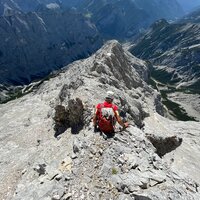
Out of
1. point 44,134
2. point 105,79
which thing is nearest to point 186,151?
point 105,79

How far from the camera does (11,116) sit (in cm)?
6247

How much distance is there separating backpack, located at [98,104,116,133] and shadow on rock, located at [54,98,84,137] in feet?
18.8

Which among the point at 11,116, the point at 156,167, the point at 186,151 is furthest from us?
the point at 11,116

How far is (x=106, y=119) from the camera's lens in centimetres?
2930

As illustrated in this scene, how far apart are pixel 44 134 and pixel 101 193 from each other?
67.6 ft

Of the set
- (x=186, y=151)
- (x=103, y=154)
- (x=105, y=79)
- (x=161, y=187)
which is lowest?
(x=186, y=151)

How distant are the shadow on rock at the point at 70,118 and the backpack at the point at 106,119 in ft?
18.8

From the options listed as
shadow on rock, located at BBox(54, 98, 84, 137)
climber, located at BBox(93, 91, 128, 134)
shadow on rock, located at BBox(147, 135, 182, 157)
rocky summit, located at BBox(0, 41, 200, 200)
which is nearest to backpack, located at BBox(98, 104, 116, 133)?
climber, located at BBox(93, 91, 128, 134)

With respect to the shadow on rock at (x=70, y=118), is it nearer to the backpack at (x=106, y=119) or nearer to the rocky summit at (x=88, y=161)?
the rocky summit at (x=88, y=161)

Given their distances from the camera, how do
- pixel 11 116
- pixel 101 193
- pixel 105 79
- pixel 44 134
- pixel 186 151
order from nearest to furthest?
pixel 101 193
pixel 44 134
pixel 186 151
pixel 105 79
pixel 11 116

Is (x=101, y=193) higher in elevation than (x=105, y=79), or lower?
lower

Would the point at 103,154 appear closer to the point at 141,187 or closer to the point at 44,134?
the point at 141,187

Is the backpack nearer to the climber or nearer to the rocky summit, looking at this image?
the climber

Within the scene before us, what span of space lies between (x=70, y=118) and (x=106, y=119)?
927 centimetres
